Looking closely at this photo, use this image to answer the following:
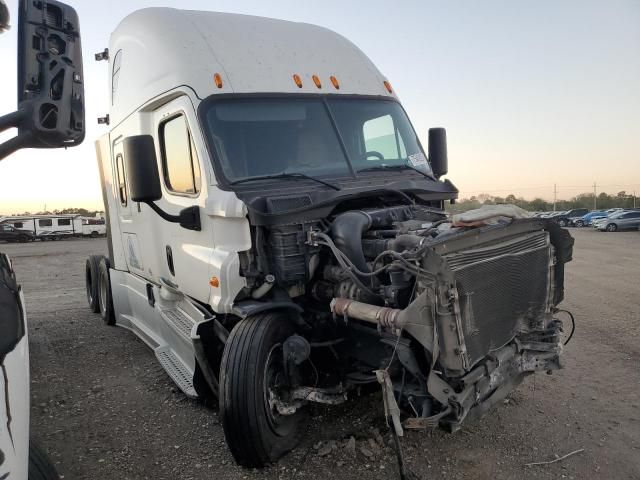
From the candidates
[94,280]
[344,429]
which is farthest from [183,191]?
[94,280]

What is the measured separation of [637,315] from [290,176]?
6.06m

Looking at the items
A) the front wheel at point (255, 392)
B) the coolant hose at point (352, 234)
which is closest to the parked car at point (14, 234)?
the front wheel at point (255, 392)

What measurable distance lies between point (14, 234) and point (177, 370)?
3829 centimetres

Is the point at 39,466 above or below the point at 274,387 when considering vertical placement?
above

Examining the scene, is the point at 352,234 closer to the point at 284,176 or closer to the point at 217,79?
the point at 284,176

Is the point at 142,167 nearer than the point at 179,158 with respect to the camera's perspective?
Yes

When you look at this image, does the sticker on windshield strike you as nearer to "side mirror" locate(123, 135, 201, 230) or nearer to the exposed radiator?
the exposed radiator

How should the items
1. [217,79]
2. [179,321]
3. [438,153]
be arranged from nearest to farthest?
[217,79], [179,321], [438,153]

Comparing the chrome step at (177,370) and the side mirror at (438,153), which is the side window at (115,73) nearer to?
the chrome step at (177,370)

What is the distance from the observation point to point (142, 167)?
3609 millimetres

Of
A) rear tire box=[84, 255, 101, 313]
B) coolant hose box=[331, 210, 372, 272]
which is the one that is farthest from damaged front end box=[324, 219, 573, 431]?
rear tire box=[84, 255, 101, 313]

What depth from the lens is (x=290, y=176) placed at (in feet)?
13.5

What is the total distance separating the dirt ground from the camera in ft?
11.4

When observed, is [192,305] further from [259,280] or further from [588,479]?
[588,479]
